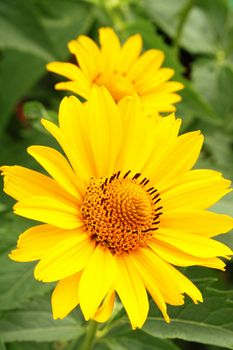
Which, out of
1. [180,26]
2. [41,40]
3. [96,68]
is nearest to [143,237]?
[96,68]

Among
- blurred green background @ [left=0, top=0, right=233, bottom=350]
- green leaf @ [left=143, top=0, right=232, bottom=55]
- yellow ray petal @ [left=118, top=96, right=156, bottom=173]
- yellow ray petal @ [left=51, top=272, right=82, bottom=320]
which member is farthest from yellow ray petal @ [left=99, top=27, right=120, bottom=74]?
green leaf @ [left=143, top=0, right=232, bottom=55]

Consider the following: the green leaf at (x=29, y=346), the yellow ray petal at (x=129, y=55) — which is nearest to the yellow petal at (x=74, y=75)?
the yellow ray petal at (x=129, y=55)

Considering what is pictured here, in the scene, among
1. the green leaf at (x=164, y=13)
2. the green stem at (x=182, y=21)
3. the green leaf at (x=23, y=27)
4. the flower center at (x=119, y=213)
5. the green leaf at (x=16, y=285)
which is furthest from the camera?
the green leaf at (x=164, y=13)

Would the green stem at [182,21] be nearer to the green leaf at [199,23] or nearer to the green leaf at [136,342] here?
the green leaf at [199,23]

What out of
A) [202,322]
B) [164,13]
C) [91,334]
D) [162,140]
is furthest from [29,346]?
[164,13]

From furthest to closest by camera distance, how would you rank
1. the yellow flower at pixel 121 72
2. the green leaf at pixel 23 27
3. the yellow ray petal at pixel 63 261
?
1. the green leaf at pixel 23 27
2. the yellow flower at pixel 121 72
3. the yellow ray petal at pixel 63 261

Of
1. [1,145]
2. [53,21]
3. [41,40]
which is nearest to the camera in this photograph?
[41,40]

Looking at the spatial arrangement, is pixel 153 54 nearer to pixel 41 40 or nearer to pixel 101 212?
pixel 41 40
